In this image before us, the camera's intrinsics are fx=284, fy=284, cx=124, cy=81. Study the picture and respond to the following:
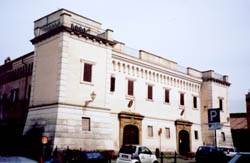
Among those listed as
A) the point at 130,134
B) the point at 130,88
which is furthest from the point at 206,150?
the point at 130,88

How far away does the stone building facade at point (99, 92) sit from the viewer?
2134 cm

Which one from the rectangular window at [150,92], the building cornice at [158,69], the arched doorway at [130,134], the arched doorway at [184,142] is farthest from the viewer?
the arched doorway at [184,142]

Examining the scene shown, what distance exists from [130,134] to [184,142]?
9.19 meters

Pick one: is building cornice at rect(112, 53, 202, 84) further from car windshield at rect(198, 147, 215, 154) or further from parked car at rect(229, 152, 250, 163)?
parked car at rect(229, 152, 250, 163)

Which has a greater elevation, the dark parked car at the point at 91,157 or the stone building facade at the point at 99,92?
the stone building facade at the point at 99,92

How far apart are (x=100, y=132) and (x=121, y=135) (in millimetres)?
3616

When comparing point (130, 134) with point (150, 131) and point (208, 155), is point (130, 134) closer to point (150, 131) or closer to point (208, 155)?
point (150, 131)

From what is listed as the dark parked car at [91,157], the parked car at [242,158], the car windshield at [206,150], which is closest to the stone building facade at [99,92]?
the dark parked car at [91,157]

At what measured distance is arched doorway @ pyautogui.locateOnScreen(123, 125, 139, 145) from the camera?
26536 millimetres

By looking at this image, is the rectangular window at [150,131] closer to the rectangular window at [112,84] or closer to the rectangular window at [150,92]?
the rectangular window at [150,92]

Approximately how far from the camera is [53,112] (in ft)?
68.5

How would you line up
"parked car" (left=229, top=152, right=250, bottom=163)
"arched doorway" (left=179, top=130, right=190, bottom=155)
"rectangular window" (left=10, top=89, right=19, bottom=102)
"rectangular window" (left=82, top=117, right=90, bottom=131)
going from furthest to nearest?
"arched doorway" (left=179, top=130, right=190, bottom=155)
"rectangular window" (left=10, top=89, right=19, bottom=102)
"rectangular window" (left=82, top=117, right=90, bottom=131)
"parked car" (left=229, top=152, right=250, bottom=163)

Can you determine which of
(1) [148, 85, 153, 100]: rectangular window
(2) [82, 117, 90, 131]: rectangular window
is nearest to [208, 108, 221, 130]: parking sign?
(2) [82, 117, 90, 131]: rectangular window

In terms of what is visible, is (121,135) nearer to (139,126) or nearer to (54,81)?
(139,126)
